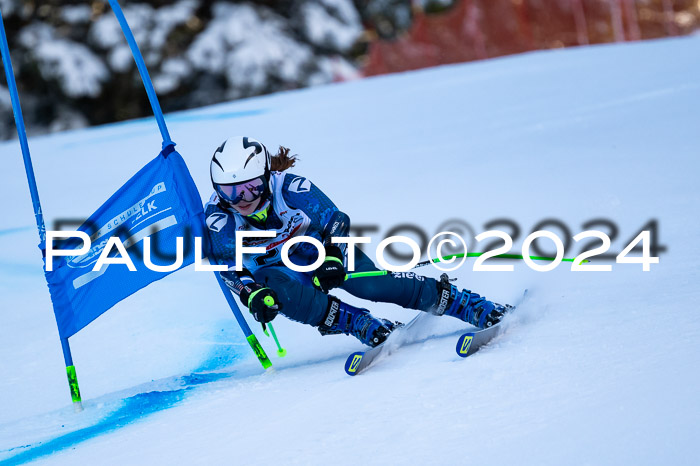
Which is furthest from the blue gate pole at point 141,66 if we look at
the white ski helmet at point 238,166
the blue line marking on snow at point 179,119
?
the blue line marking on snow at point 179,119

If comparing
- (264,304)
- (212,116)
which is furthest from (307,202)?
(212,116)

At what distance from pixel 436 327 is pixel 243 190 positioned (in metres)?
0.98

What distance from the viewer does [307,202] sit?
131 inches

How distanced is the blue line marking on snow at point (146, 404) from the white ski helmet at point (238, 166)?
0.78 m

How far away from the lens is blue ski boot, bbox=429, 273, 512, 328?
328cm

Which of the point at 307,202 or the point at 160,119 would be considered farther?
the point at 160,119

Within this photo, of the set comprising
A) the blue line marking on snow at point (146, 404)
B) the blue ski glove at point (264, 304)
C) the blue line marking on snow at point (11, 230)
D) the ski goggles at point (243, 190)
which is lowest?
the blue line marking on snow at point (146, 404)

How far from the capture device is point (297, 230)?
3.39 m

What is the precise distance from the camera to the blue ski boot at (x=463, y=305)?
129 inches

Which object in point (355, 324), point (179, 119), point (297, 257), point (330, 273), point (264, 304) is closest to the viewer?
point (264, 304)

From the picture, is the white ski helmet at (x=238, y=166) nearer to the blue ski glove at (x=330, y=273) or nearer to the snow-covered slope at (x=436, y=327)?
the blue ski glove at (x=330, y=273)

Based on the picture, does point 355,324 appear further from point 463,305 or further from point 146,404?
point 146,404

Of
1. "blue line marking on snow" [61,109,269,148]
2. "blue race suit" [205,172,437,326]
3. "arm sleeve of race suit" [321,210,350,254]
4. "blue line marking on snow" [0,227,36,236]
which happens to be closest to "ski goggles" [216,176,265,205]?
"blue race suit" [205,172,437,326]

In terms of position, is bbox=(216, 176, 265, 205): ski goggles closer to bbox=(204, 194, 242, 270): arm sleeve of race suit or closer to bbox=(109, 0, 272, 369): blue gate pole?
bbox=(204, 194, 242, 270): arm sleeve of race suit
